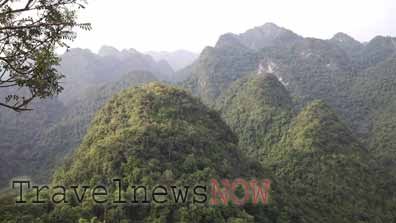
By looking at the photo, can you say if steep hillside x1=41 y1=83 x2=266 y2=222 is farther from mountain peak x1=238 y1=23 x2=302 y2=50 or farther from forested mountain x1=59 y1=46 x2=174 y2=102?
mountain peak x1=238 y1=23 x2=302 y2=50

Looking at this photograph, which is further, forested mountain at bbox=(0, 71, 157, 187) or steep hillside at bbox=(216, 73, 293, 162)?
forested mountain at bbox=(0, 71, 157, 187)

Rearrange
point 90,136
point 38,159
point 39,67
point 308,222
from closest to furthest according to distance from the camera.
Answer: point 39,67 < point 308,222 < point 90,136 < point 38,159

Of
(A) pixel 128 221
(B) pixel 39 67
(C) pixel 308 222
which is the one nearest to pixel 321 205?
(C) pixel 308 222

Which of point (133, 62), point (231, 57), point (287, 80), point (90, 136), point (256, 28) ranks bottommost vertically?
point (90, 136)

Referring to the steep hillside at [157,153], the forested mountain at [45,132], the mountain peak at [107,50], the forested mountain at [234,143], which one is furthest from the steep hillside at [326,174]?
the mountain peak at [107,50]

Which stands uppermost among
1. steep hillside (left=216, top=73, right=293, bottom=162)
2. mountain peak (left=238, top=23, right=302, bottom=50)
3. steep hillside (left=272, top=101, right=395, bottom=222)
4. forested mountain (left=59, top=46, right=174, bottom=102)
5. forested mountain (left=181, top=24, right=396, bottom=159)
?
mountain peak (left=238, top=23, right=302, bottom=50)

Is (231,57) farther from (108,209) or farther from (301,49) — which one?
(108,209)

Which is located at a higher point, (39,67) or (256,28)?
(256,28)

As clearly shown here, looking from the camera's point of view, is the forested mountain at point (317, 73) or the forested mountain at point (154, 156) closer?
the forested mountain at point (154, 156)

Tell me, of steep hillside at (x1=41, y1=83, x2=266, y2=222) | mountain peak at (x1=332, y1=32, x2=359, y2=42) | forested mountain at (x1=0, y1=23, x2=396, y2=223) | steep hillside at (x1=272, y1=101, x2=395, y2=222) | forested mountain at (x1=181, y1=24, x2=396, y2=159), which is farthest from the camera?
mountain peak at (x1=332, y1=32, x2=359, y2=42)

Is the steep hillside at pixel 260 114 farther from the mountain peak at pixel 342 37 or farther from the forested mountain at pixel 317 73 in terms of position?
the mountain peak at pixel 342 37

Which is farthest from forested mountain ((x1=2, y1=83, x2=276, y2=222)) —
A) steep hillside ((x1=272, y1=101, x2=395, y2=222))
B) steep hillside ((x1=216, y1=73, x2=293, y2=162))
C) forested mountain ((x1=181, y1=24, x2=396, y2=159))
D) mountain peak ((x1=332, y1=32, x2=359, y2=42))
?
mountain peak ((x1=332, y1=32, x2=359, y2=42))
